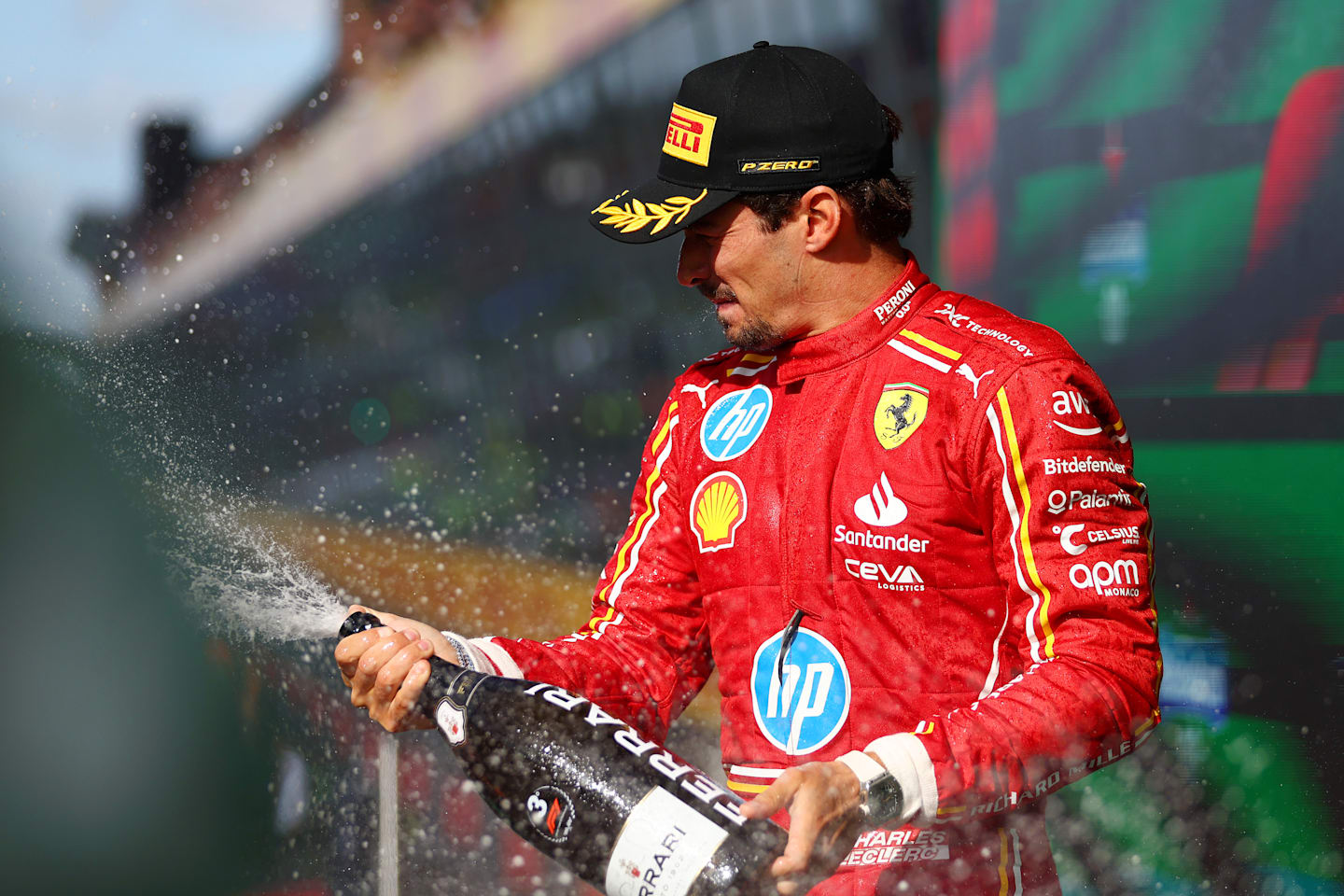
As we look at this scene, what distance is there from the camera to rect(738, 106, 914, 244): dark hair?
64.2 inches

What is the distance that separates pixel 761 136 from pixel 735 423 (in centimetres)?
41

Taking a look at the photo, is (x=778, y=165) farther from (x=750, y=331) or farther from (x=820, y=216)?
(x=750, y=331)

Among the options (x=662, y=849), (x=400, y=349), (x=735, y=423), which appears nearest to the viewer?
(x=662, y=849)

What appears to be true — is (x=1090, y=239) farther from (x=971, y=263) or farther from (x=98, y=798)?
(x=98, y=798)

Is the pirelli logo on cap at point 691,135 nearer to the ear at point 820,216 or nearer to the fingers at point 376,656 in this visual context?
the ear at point 820,216

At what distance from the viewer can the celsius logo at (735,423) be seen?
1.70m

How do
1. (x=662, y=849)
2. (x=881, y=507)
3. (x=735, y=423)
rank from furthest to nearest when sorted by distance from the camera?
(x=735, y=423)
(x=881, y=507)
(x=662, y=849)

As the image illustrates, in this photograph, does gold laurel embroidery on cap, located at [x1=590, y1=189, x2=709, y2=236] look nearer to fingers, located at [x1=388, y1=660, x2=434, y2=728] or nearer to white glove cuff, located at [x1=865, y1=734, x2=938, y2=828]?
fingers, located at [x1=388, y1=660, x2=434, y2=728]

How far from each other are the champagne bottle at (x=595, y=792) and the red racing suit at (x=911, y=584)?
0.10 metres

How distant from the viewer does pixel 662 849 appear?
1.24 m

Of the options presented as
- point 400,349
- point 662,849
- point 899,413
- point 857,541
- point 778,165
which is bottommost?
→ point 400,349

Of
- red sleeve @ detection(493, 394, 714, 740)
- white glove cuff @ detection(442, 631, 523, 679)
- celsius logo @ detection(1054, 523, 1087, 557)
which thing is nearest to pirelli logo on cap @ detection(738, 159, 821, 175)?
red sleeve @ detection(493, 394, 714, 740)

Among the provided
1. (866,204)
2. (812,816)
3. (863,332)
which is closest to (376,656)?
(812,816)

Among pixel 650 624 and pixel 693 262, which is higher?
pixel 693 262
